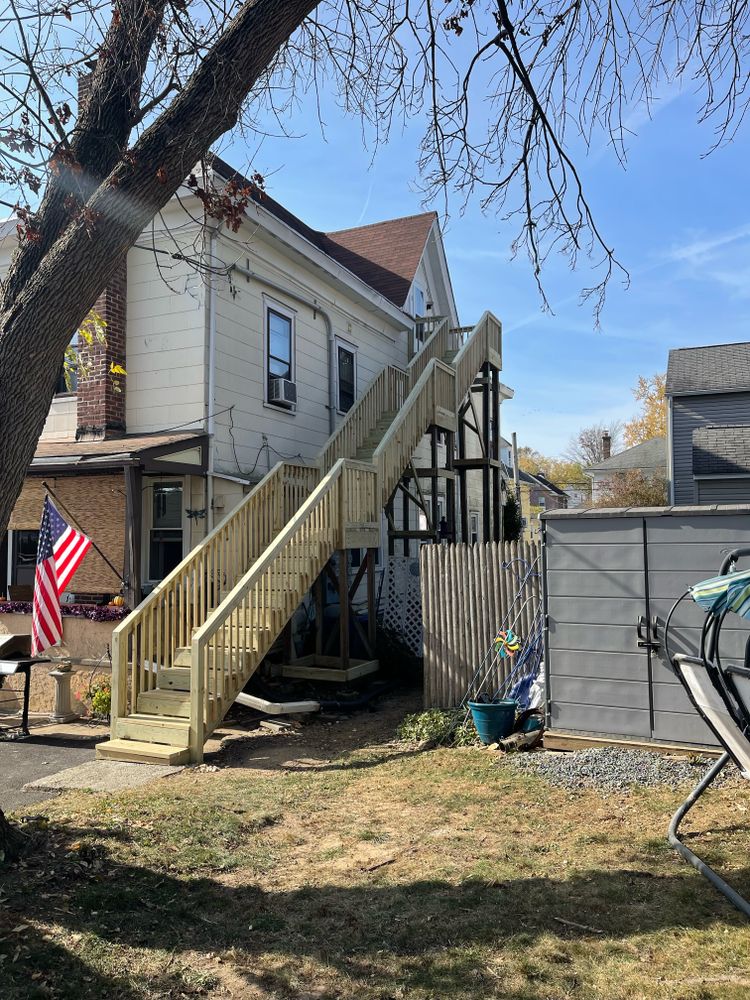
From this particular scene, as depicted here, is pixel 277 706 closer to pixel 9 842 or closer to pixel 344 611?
pixel 344 611

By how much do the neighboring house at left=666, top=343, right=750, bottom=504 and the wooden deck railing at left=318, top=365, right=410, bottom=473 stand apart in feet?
45.5

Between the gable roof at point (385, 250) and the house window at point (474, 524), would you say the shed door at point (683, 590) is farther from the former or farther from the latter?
the house window at point (474, 524)

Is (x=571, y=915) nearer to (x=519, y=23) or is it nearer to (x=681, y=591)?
(x=681, y=591)

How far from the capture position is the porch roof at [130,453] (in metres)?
9.02

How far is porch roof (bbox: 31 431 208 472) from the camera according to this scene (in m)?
9.02

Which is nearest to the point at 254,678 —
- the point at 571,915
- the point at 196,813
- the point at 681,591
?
the point at 196,813

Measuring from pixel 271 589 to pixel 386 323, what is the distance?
30.2 ft

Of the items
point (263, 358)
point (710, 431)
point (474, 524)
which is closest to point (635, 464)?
point (710, 431)

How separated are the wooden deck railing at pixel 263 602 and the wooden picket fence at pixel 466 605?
145 centimetres

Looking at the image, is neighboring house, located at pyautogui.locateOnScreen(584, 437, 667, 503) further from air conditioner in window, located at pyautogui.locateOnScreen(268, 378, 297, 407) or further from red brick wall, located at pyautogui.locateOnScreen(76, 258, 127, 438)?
red brick wall, located at pyautogui.locateOnScreen(76, 258, 127, 438)

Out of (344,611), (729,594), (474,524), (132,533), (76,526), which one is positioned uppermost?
(474,524)

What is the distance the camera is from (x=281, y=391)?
1191cm

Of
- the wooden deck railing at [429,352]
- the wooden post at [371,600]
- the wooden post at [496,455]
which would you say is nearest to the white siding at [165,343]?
the wooden post at [371,600]

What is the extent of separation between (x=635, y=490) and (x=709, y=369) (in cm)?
722
